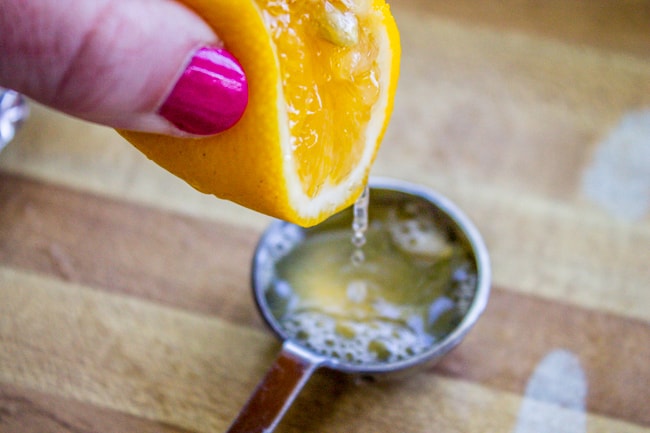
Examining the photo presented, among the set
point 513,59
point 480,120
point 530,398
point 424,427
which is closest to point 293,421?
point 424,427

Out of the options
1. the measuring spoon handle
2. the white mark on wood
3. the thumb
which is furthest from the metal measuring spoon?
the thumb

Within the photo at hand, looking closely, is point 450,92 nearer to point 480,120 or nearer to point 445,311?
point 480,120

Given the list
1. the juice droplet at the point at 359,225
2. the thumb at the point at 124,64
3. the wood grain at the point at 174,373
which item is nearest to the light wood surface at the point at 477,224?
the wood grain at the point at 174,373

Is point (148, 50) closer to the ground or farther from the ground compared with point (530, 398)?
farther from the ground

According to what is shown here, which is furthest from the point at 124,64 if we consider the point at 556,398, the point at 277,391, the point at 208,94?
the point at 556,398

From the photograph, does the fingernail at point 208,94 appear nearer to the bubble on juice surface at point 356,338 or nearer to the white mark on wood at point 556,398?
the bubble on juice surface at point 356,338

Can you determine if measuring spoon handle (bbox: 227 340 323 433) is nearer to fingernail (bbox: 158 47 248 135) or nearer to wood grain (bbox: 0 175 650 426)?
wood grain (bbox: 0 175 650 426)
